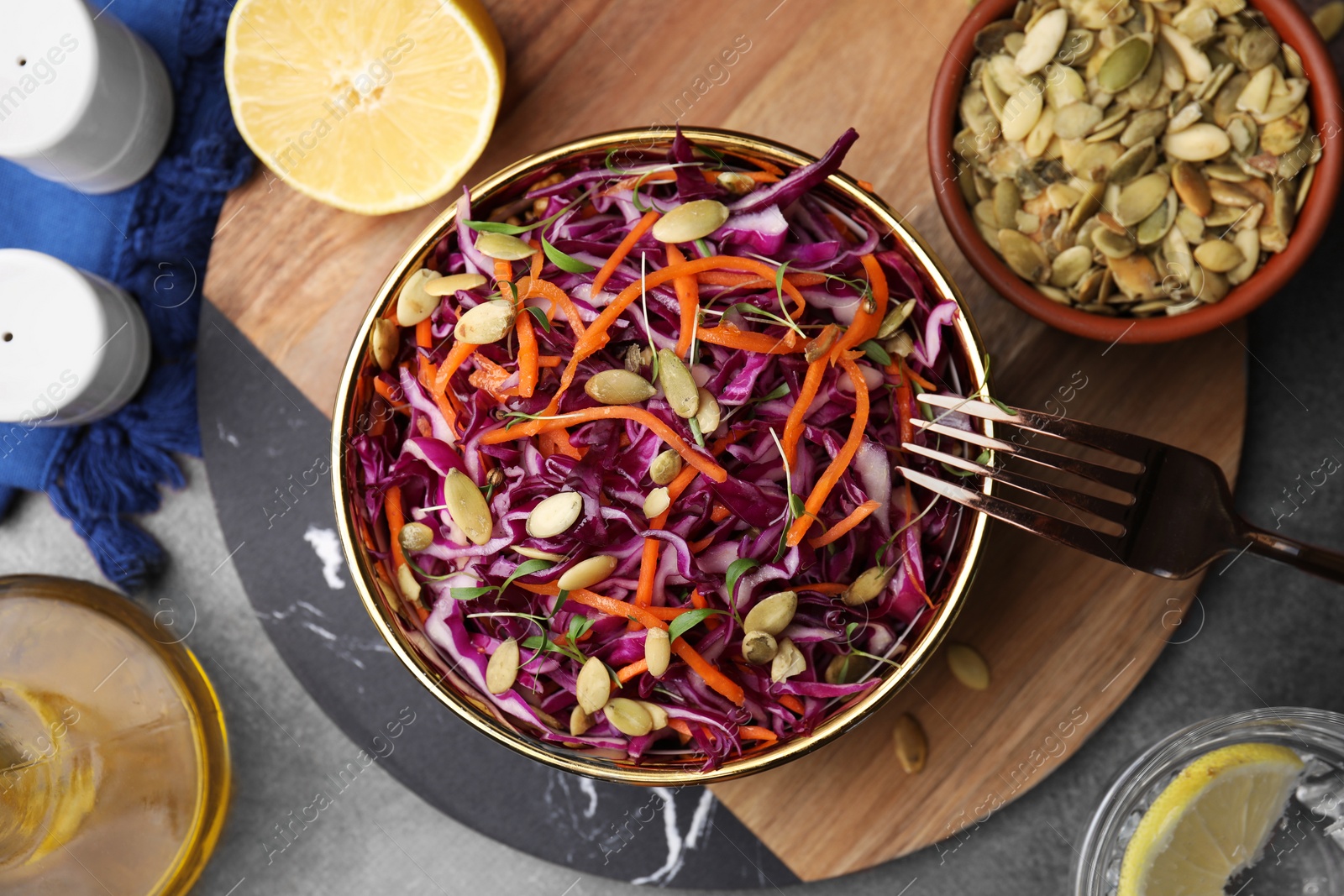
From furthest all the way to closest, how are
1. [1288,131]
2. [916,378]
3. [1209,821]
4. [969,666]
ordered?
[969,666]
[1209,821]
[1288,131]
[916,378]

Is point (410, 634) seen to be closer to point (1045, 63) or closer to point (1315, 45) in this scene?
point (1045, 63)

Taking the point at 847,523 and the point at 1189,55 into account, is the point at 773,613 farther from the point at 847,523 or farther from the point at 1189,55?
the point at 1189,55

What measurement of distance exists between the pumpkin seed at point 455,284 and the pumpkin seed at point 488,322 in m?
0.09

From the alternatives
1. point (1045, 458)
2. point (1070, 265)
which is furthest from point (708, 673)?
point (1070, 265)

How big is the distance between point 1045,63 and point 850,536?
3.27 feet

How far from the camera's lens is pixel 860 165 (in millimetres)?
2049

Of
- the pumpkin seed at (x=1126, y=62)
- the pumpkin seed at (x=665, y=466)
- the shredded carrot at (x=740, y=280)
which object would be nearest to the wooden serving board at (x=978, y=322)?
the pumpkin seed at (x=1126, y=62)

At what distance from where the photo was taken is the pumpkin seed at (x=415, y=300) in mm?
1732

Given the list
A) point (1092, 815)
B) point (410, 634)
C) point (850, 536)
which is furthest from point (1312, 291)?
point (410, 634)

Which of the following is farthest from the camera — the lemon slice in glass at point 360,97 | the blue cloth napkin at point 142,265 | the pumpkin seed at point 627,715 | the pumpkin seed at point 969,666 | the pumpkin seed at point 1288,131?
the blue cloth napkin at point 142,265

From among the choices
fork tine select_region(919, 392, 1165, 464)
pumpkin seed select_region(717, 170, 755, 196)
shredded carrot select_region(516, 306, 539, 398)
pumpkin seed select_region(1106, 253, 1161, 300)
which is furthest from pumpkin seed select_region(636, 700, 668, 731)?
pumpkin seed select_region(1106, 253, 1161, 300)

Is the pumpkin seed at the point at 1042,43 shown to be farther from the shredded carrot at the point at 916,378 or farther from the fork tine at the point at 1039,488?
the fork tine at the point at 1039,488

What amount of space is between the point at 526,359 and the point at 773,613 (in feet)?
1.88

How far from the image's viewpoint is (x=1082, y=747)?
228 centimetres
